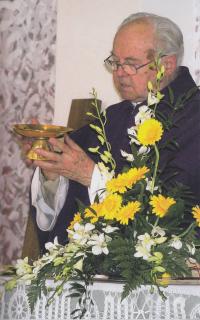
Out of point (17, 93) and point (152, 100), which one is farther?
point (17, 93)

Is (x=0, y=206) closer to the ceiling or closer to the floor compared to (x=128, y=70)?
closer to the floor

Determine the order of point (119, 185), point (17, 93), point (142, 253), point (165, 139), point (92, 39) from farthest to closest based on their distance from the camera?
point (17, 93) → point (92, 39) → point (165, 139) → point (119, 185) → point (142, 253)

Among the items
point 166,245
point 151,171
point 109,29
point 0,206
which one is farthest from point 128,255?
point 0,206

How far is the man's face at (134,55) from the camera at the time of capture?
9.95 feet

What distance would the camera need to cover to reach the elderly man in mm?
2930

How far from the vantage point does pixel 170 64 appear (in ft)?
10.4

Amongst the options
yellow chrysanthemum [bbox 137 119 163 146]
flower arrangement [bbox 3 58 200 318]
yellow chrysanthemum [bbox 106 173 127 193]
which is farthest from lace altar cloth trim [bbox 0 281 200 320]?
yellow chrysanthemum [bbox 137 119 163 146]

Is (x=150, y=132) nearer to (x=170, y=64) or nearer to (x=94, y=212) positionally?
(x=94, y=212)

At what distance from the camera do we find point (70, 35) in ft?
13.1

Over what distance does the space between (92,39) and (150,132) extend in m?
2.11

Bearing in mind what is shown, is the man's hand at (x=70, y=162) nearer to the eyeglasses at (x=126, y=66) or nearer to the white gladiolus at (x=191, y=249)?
the eyeglasses at (x=126, y=66)

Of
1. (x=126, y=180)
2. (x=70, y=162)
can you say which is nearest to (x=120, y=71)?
(x=70, y=162)

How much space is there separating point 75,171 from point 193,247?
935mm

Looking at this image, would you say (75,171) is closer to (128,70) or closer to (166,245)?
(128,70)
